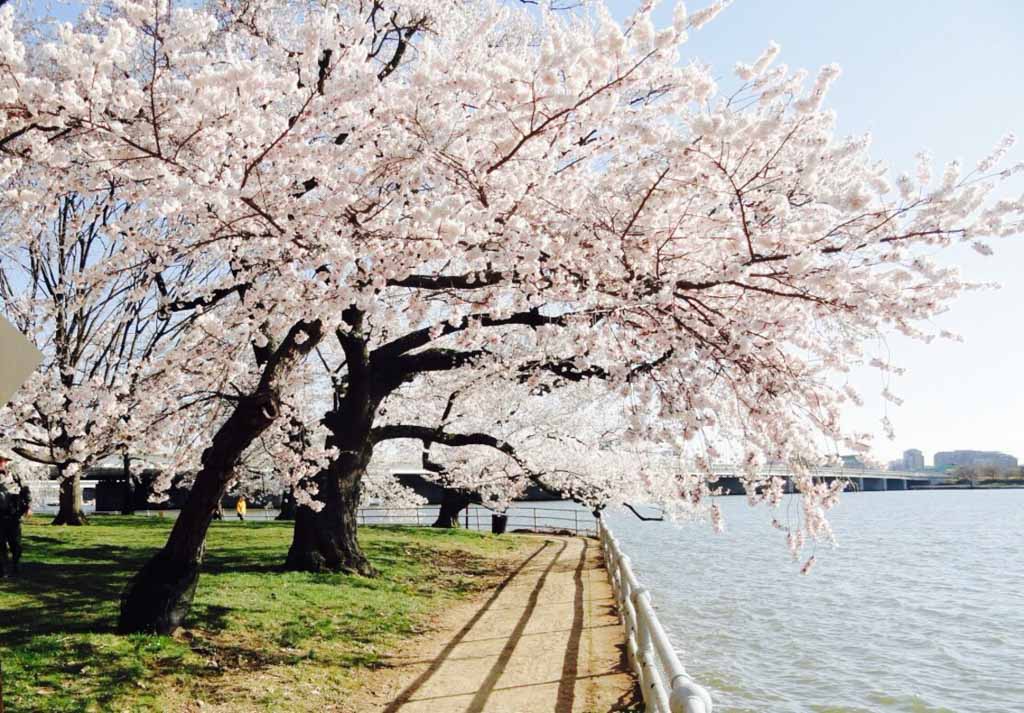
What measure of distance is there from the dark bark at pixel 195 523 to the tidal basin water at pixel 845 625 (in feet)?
17.9

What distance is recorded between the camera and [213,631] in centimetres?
883

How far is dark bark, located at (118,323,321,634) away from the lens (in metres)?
8.15

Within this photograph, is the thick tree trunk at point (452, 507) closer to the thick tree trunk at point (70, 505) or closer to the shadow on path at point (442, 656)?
the thick tree trunk at point (70, 505)

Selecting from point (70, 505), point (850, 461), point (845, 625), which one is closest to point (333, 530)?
point (850, 461)

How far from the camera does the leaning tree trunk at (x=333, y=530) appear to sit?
13.4 m

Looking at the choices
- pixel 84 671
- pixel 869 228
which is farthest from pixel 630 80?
pixel 84 671

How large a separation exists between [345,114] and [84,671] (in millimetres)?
5460

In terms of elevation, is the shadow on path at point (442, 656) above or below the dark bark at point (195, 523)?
below

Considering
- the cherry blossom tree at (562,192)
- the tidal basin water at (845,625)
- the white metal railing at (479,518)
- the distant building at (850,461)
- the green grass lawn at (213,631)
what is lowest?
the tidal basin water at (845,625)

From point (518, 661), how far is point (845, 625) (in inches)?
397

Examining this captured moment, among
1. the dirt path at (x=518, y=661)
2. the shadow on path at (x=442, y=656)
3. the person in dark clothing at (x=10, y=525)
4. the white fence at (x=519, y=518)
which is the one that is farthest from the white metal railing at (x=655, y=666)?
the white fence at (x=519, y=518)

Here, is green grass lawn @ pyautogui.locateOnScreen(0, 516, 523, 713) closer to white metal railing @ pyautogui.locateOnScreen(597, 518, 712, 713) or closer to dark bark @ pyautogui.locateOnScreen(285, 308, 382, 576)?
dark bark @ pyautogui.locateOnScreen(285, 308, 382, 576)

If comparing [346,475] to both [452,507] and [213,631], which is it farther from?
[452,507]

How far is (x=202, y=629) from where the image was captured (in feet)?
28.9
